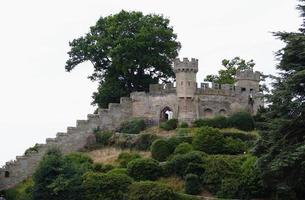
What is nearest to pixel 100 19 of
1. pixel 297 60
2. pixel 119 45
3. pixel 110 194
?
pixel 119 45

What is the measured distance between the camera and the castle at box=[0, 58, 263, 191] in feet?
197

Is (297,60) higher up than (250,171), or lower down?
higher up

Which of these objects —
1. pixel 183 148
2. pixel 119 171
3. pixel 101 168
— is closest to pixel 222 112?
pixel 183 148

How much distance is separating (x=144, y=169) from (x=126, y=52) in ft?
53.5

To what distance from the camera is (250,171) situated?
145ft

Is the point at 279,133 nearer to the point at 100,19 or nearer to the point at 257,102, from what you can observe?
the point at 257,102

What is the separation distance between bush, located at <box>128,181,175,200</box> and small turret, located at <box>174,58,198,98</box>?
54.8 ft

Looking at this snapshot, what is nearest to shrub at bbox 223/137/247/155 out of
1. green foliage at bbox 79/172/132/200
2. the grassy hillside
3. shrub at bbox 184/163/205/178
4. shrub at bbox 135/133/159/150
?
the grassy hillside

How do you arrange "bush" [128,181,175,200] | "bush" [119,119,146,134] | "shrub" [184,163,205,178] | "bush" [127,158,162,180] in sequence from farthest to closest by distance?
"bush" [119,119,146,134]
"bush" [127,158,162,180]
"shrub" [184,163,205,178]
"bush" [128,181,175,200]

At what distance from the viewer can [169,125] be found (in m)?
58.7

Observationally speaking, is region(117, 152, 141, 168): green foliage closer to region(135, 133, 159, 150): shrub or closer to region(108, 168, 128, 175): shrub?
region(135, 133, 159, 150): shrub

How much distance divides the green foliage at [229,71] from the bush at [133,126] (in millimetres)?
13952

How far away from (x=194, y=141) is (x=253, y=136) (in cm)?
537

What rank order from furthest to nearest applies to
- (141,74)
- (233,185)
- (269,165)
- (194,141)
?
(141,74) → (194,141) → (233,185) → (269,165)
